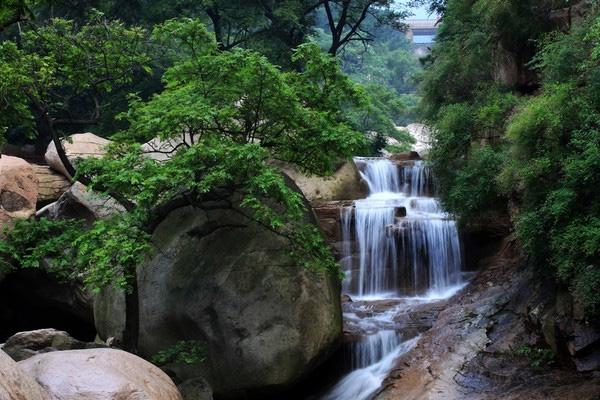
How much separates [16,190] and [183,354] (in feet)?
25.6

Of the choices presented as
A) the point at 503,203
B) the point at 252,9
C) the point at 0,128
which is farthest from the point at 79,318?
the point at 252,9

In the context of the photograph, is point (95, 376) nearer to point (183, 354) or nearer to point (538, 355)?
point (183, 354)

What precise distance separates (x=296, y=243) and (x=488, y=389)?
9.96ft

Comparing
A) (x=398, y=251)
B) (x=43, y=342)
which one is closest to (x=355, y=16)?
(x=398, y=251)

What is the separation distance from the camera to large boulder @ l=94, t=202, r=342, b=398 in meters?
7.79

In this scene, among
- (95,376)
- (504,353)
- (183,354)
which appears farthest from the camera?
(504,353)

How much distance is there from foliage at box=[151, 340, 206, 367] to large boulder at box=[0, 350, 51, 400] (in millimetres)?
3467

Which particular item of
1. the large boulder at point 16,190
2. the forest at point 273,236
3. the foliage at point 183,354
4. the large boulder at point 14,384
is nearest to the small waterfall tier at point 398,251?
→ the forest at point 273,236

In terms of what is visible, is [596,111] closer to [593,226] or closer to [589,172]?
[589,172]

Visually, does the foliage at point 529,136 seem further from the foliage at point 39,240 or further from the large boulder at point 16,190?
the large boulder at point 16,190

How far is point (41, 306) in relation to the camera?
45.3 feet

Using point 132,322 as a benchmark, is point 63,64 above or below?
above

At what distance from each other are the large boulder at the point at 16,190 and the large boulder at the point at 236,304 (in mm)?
5592

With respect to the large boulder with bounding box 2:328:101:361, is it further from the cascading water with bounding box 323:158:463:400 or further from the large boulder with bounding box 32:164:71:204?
the large boulder with bounding box 32:164:71:204
